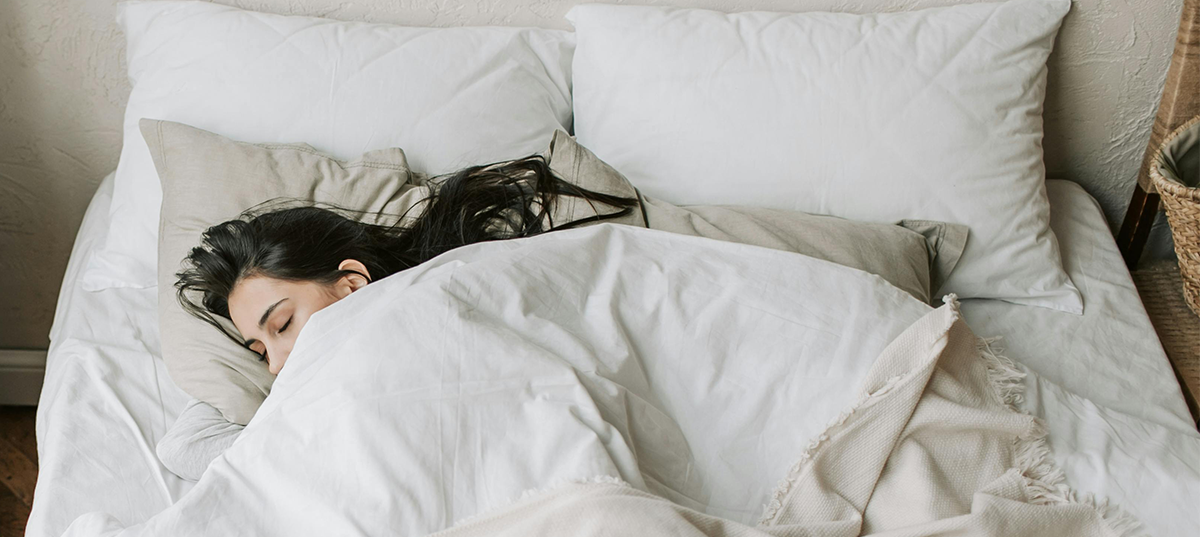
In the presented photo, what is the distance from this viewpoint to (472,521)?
0.70 meters

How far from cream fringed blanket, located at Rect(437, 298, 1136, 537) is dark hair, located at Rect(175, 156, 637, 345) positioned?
0.41m

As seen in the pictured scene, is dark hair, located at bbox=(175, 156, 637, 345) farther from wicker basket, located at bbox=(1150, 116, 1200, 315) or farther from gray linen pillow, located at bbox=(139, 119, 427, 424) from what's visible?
wicker basket, located at bbox=(1150, 116, 1200, 315)

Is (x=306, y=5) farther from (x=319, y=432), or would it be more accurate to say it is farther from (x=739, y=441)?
(x=739, y=441)

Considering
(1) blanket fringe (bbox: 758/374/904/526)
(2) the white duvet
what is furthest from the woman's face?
(1) blanket fringe (bbox: 758/374/904/526)

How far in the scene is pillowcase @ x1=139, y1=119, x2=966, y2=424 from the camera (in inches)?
40.3

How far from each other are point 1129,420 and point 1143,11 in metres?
0.72

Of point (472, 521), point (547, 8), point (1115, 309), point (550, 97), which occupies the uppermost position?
point (547, 8)

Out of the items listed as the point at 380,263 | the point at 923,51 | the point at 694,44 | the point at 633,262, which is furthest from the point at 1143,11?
the point at 380,263

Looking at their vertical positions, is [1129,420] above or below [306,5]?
below

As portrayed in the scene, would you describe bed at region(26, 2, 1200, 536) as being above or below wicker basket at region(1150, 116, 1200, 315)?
below

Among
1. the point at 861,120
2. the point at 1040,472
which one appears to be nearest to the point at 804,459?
the point at 1040,472

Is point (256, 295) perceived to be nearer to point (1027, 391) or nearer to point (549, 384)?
→ point (549, 384)

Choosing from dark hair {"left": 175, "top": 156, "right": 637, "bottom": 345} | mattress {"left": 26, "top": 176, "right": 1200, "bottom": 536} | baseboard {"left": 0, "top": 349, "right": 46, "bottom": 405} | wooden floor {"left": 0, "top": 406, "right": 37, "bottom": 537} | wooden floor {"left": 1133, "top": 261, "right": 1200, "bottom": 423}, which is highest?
dark hair {"left": 175, "top": 156, "right": 637, "bottom": 345}

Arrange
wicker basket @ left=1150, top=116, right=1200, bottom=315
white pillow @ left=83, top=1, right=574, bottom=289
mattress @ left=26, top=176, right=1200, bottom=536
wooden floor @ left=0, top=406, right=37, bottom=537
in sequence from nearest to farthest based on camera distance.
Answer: mattress @ left=26, top=176, right=1200, bottom=536, wicker basket @ left=1150, top=116, right=1200, bottom=315, white pillow @ left=83, top=1, right=574, bottom=289, wooden floor @ left=0, top=406, right=37, bottom=537
